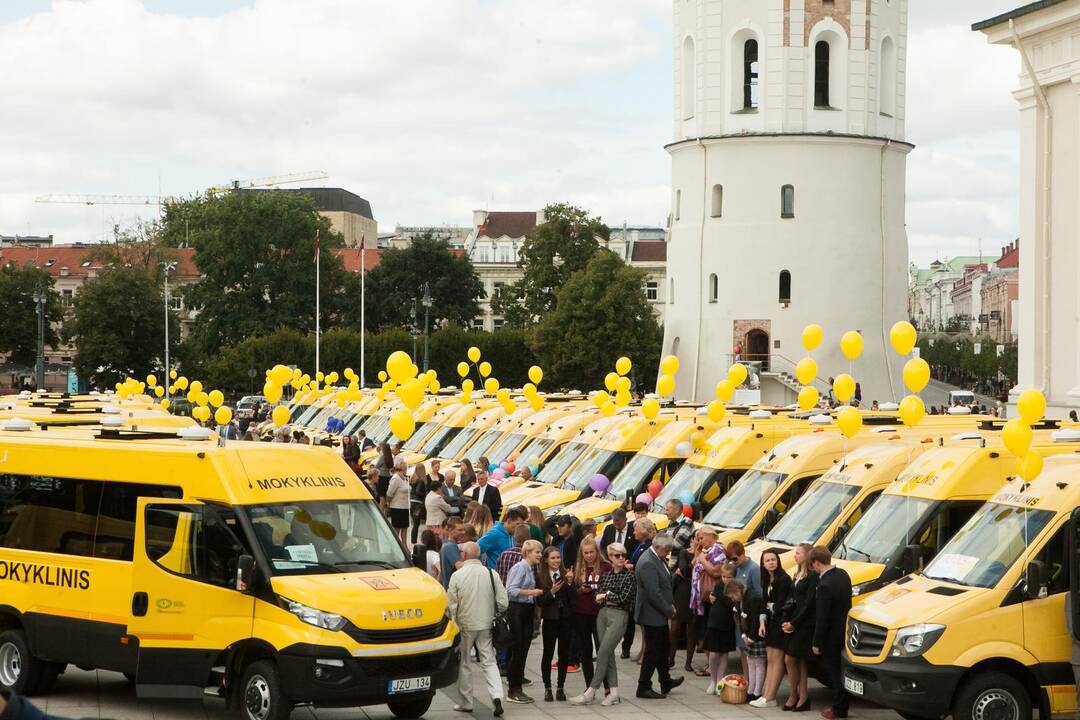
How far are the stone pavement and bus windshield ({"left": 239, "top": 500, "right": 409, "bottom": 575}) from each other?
1.43 m

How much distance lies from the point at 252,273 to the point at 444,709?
8829cm

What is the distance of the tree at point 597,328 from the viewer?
81.1 meters

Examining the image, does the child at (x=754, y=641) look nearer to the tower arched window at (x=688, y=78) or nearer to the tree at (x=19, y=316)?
the tower arched window at (x=688, y=78)

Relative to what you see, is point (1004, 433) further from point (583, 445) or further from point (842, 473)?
point (583, 445)

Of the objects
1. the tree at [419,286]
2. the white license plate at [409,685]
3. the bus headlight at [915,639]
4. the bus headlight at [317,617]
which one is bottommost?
the white license plate at [409,685]

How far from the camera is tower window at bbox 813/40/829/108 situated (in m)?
68.5

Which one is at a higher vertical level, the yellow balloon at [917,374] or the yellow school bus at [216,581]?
the yellow balloon at [917,374]

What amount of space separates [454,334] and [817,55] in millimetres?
32161

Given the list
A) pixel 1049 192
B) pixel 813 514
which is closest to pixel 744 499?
pixel 813 514

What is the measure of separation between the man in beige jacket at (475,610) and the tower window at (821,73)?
5704cm

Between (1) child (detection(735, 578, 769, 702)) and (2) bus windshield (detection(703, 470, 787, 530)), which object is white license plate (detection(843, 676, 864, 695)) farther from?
(2) bus windshield (detection(703, 470, 787, 530))

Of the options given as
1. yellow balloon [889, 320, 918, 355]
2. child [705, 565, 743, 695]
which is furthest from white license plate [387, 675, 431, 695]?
yellow balloon [889, 320, 918, 355]

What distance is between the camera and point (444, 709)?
14.5 metres

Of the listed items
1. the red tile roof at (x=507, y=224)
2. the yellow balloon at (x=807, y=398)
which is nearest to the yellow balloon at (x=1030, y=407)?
the yellow balloon at (x=807, y=398)
